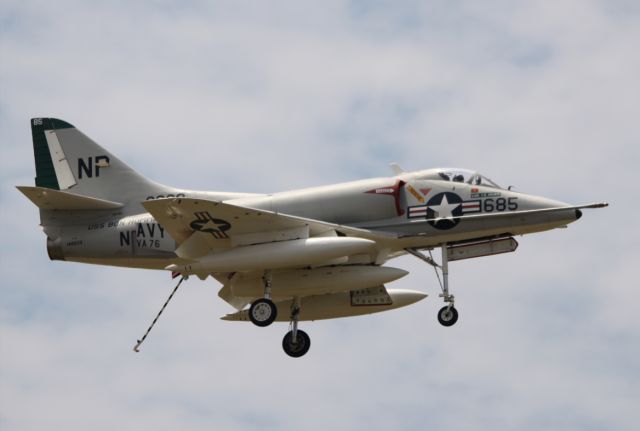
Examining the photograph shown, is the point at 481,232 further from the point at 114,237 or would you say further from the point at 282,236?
the point at 114,237

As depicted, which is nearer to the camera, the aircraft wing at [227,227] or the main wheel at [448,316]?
the aircraft wing at [227,227]

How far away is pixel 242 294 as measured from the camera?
30.5m

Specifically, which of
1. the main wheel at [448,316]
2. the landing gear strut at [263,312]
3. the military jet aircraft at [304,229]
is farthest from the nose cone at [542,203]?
the landing gear strut at [263,312]

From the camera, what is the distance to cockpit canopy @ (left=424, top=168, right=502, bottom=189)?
29.1 meters

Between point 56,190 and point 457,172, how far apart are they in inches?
367

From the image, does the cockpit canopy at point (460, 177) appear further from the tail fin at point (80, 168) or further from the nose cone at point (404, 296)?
the tail fin at point (80, 168)

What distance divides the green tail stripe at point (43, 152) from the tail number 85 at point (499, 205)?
10531mm

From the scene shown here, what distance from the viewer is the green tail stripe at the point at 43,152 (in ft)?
104

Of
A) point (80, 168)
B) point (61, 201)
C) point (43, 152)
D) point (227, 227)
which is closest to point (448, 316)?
point (227, 227)

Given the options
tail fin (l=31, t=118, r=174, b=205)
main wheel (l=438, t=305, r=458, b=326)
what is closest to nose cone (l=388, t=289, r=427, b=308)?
main wheel (l=438, t=305, r=458, b=326)


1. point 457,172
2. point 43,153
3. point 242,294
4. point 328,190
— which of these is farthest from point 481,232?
point 43,153

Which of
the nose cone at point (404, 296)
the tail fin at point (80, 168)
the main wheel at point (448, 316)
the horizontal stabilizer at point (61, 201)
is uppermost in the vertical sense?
the tail fin at point (80, 168)

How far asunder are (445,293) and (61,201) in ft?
29.8

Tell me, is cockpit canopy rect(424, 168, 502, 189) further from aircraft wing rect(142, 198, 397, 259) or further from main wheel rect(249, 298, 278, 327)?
main wheel rect(249, 298, 278, 327)
